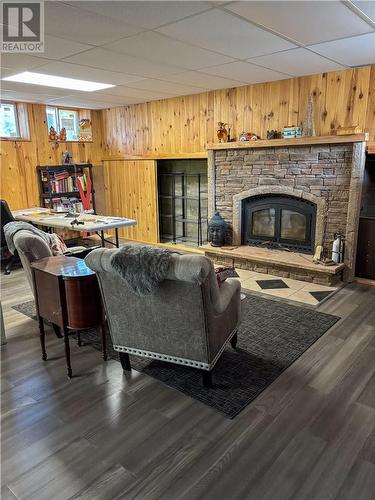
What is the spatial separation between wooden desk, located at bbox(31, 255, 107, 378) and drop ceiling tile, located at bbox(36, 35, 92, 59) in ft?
5.67

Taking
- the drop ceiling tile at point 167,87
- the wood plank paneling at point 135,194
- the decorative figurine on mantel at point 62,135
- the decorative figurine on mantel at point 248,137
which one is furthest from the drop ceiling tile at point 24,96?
the decorative figurine on mantel at point 248,137

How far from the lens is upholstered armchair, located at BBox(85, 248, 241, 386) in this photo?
2105 mm

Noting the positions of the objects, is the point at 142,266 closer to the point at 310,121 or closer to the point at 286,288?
the point at 286,288

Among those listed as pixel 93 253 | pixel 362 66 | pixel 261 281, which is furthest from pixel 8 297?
pixel 362 66

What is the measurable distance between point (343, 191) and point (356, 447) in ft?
9.64

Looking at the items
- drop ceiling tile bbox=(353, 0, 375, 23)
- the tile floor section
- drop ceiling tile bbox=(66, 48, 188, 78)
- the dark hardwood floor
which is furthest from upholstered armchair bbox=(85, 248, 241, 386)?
drop ceiling tile bbox=(66, 48, 188, 78)

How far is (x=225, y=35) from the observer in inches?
109

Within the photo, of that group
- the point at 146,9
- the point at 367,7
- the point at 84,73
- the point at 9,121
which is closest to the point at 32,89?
the point at 84,73

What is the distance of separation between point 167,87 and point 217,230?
1983 mm

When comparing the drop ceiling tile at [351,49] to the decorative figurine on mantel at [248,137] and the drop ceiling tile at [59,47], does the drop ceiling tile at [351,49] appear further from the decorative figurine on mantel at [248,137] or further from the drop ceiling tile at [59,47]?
the drop ceiling tile at [59,47]

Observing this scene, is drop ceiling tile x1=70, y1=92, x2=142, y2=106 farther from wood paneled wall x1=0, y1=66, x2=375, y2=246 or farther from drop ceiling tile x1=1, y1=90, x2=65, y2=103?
drop ceiling tile x1=1, y1=90, x2=65, y2=103

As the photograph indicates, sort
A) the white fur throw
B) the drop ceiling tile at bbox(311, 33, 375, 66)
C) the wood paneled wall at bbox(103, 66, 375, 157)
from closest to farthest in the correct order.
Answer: the white fur throw
the drop ceiling tile at bbox(311, 33, 375, 66)
the wood paneled wall at bbox(103, 66, 375, 157)

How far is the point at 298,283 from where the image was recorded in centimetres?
435

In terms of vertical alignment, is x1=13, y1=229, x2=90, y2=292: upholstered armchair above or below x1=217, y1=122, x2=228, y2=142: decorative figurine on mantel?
below
